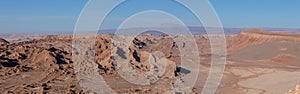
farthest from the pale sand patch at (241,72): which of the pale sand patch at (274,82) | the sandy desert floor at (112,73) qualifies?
the pale sand patch at (274,82)

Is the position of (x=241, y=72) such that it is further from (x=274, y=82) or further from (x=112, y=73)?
(x=112, y=73)

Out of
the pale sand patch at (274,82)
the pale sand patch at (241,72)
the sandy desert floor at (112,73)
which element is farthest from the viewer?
the pale sand patch at (241,72)

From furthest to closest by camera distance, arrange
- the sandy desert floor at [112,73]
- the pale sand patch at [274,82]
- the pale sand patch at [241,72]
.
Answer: the pale sand patch at [241,72] < the pale sand patch at [274,82] < the sandy desert floor at [112,73]

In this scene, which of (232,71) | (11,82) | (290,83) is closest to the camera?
(11,82)

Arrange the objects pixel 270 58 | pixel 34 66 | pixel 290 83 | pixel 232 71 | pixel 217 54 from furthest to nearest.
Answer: pixel 217 54
pixel 270 58
pixel 232 71
pixel 34 66
pixel 290 83

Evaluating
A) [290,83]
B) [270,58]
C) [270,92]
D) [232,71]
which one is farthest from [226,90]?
[270,58]

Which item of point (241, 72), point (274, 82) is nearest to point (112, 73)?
point (274, 82)

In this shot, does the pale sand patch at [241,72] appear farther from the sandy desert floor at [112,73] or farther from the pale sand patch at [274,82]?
the pale sand patch at [274,82]

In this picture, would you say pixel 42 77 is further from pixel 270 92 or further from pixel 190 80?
pixel 270 92

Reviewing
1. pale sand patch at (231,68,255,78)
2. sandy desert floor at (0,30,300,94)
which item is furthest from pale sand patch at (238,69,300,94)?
pale sand patch at (231,68,255,78)
